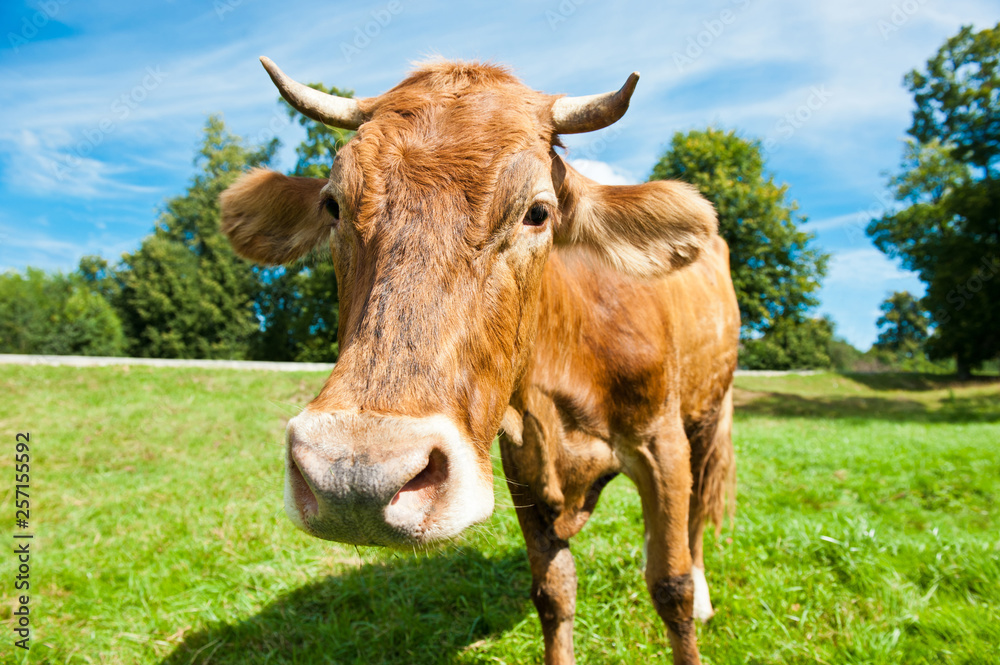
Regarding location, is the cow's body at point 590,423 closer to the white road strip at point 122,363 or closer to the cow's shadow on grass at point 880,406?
the white road strip at point 122,363

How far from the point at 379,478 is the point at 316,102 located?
168 centimetres

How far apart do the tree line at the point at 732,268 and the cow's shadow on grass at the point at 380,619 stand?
11.5m

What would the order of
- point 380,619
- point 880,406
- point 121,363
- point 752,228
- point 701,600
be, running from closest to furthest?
point 380,619, point 701,600, point 121,363, point 880,406, point 752,228

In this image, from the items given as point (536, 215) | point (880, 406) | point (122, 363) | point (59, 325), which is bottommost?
point (880, 406)

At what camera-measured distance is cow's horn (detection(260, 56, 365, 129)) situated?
A: 210cm

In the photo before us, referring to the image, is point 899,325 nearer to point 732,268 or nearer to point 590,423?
point 732,268

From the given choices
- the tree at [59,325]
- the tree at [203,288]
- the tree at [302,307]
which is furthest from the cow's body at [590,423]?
the tree at [59,325]

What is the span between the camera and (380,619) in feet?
11.1

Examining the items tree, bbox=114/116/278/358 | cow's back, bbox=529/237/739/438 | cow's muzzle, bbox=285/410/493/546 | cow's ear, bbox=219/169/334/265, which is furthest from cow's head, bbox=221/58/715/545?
tree, bbox=114/116/278/358

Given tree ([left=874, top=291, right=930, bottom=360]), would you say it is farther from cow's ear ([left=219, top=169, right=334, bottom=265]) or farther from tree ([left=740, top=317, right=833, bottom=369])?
cow's ear ([left=219, top=169, right=334, bottom=265])

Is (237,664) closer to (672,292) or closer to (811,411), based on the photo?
(672,292)

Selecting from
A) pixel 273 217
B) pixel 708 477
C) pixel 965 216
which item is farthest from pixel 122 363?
pixel 965 216

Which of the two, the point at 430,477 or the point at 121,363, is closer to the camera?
the point at 430,477

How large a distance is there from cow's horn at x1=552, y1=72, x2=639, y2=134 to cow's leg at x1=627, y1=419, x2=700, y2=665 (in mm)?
1599
